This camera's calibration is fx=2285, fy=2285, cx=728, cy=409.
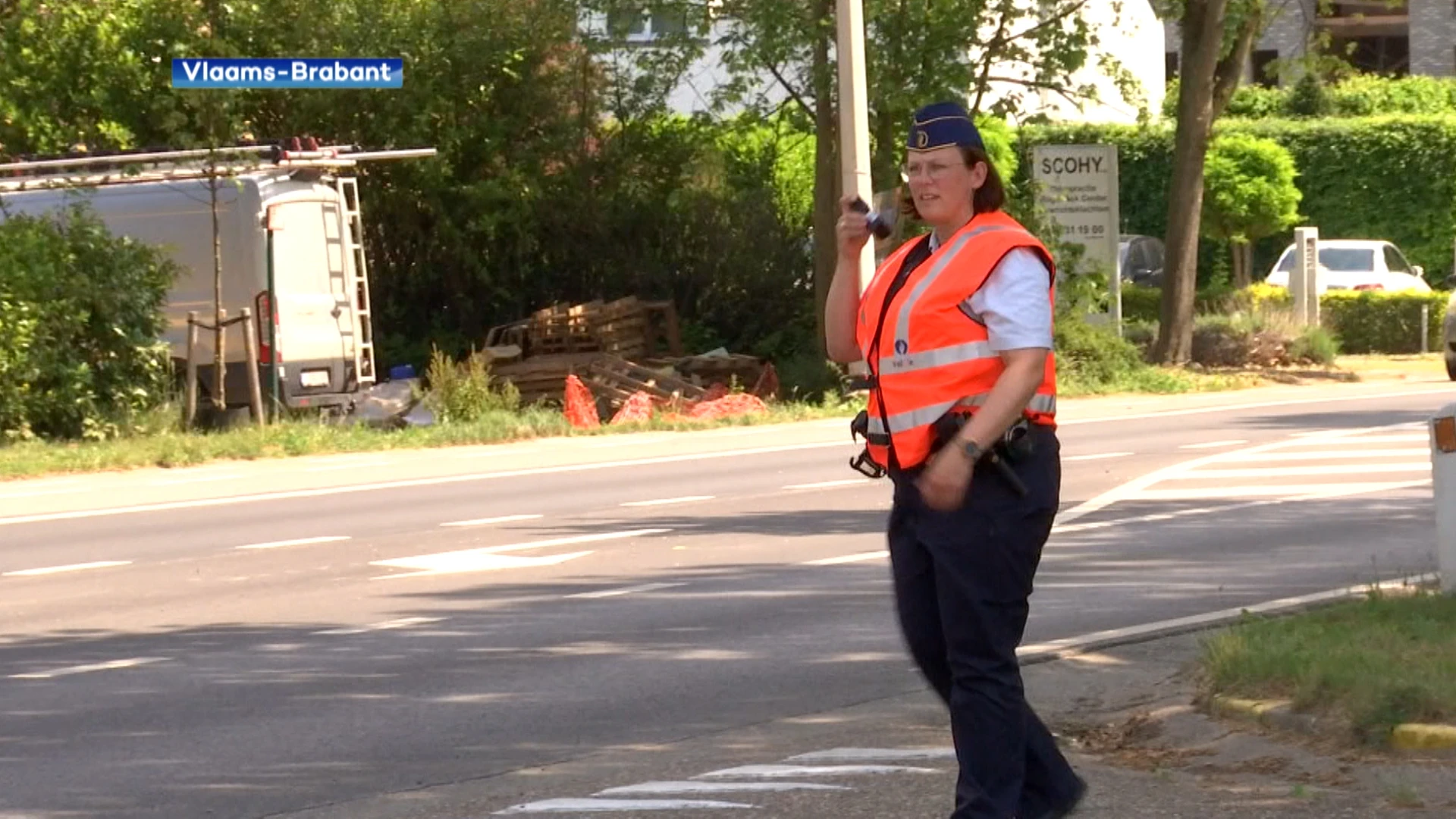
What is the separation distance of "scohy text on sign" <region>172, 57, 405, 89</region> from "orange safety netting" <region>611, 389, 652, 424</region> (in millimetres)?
5604

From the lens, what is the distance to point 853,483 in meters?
16.9

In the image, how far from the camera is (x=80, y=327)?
21.8 m

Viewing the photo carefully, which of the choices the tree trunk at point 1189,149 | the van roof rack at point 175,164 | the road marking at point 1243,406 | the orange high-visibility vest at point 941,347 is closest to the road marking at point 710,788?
the orange high-visibility vest at point 941,347

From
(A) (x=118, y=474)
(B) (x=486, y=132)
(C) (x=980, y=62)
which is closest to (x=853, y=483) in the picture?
(A) (x=118, y=474)

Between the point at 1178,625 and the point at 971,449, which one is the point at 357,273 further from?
the point at 971,449

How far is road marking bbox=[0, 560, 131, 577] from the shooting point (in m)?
12.8

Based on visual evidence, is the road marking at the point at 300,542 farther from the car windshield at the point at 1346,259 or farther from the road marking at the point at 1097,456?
the car windshield at the point at 1346,259

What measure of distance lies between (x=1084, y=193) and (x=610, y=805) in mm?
22482

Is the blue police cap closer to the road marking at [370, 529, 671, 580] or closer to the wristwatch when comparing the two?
the wristwatch

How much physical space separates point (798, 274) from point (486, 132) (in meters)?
4.36

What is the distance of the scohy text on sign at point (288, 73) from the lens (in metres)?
26.9

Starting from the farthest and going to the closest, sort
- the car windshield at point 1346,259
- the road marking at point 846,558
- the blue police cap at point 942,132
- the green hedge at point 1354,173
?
the green hedge at point 1354,173 < the car windshield at point 1346,259 < the road marking at point 846,558 < the blue police cap at point 942,132

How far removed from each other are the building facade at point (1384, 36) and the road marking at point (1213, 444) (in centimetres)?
4240

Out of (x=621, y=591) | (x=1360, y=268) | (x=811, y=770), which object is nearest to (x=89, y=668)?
(x=621, y=591)
